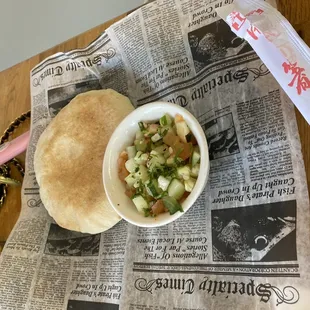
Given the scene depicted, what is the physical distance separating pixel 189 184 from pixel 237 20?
0.78 ft

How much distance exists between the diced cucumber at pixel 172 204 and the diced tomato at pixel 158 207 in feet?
0.05

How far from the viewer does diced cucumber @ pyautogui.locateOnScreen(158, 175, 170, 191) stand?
676 mm

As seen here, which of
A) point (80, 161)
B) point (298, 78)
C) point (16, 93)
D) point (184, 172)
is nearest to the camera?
point (298, 78)

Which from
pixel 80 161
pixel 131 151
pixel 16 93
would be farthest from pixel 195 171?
pixel 16 93

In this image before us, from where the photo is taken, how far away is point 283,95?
0.61m

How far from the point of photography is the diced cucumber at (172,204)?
2.17 ft

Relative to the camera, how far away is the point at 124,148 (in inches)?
29.5

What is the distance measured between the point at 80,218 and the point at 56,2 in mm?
731

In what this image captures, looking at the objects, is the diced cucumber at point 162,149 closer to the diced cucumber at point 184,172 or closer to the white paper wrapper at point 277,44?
the diced cucumber at point 184,172

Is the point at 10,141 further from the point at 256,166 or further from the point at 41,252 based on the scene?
the point at 256,166

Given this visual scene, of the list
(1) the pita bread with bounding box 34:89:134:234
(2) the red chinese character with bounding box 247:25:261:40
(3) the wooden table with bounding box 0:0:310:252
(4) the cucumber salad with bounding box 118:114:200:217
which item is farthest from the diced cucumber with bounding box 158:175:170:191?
(3) the wooden table with bounding box 0:0:310:252

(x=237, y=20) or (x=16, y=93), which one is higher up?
(x=16, y=93)

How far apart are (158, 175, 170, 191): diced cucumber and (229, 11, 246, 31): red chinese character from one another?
0.23m

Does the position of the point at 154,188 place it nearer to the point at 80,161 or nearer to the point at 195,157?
the point at 195,157
